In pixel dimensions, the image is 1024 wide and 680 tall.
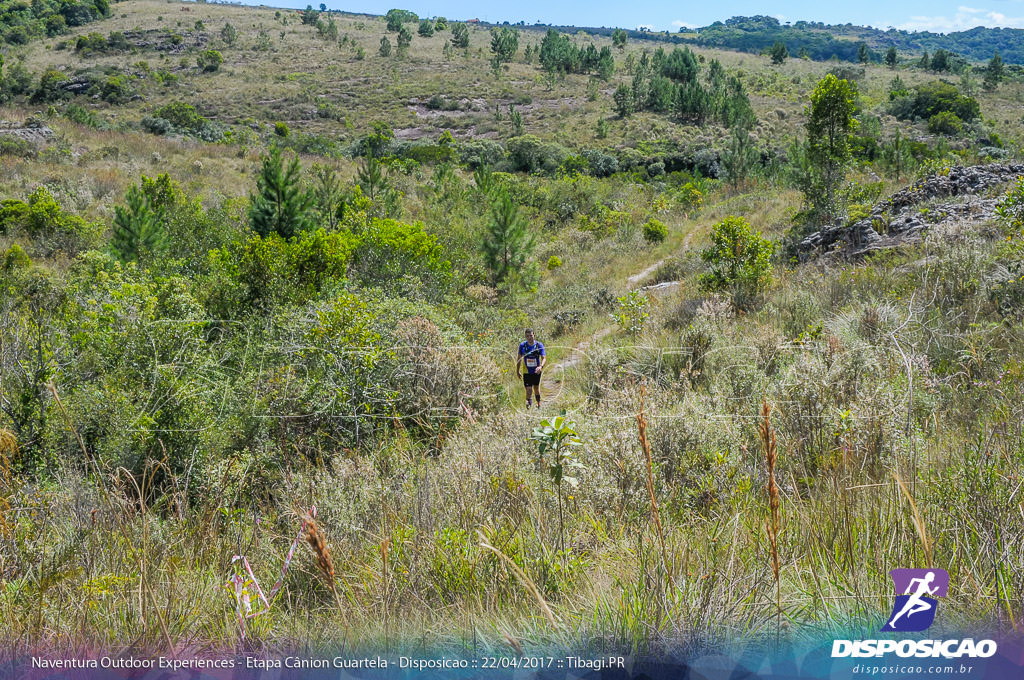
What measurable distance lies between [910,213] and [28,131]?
32985 millimetres

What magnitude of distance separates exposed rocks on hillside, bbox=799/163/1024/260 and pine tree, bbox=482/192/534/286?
7.06 metres

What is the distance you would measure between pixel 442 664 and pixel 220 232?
12.9 m

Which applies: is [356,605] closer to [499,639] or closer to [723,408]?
[499,639]

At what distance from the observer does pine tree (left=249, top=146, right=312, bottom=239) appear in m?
12.4

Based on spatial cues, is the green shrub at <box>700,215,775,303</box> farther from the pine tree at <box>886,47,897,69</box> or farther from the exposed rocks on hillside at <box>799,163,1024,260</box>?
the pine tree at <box>886,47,897,69</box>

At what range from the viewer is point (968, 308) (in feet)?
16.6

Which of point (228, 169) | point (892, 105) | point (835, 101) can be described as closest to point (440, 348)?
point (835, 101)

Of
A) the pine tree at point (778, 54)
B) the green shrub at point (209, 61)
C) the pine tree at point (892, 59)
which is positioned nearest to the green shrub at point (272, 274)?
the green shrub at point (209, 61)

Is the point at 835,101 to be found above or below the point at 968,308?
above

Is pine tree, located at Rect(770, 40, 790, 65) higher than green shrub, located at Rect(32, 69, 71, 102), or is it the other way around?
pine tree, located at Rect(770, 40, 790, 65)

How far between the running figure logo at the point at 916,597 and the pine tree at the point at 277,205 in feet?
41.7

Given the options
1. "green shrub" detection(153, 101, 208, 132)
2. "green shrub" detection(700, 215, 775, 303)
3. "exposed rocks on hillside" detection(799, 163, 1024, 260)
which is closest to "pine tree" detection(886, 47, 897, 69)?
"exposed rocks on hillside" detection(799, 163, 1024, 260)

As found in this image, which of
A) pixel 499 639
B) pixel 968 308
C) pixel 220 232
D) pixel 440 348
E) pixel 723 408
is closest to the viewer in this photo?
pixel 499 639

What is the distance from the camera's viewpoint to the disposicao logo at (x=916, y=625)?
142 cm
